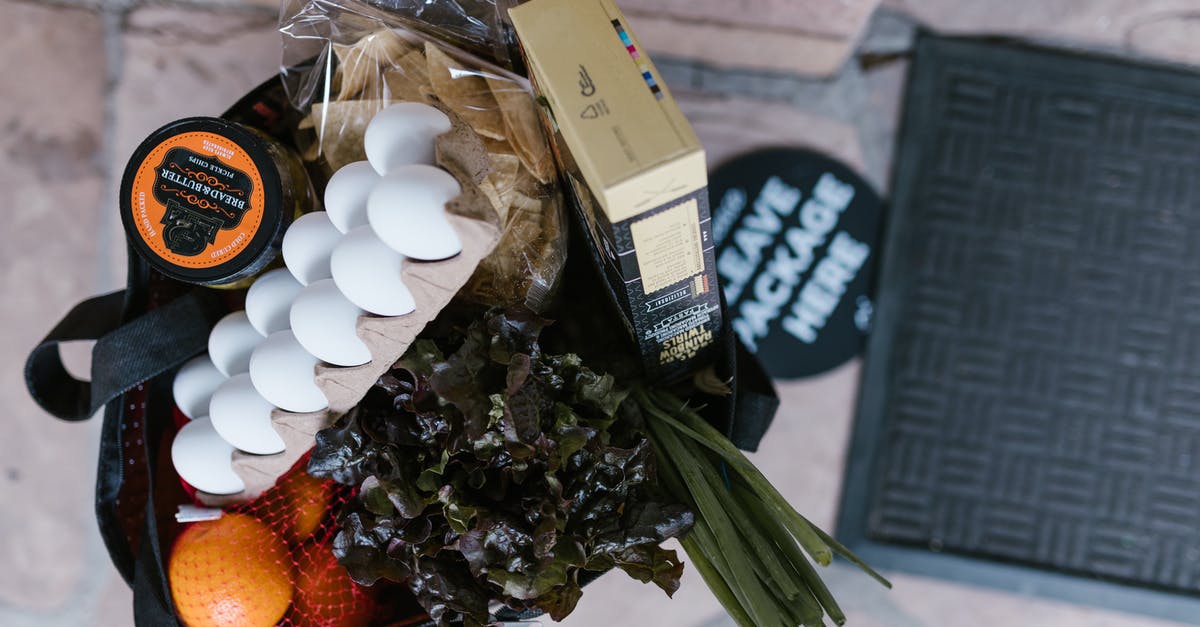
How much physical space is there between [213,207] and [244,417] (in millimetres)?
Result: 138

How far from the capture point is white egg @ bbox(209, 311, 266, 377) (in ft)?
1.79

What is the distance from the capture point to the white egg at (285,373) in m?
0.49

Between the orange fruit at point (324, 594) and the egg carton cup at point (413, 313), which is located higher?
the egg carton cup at point (413, 313)

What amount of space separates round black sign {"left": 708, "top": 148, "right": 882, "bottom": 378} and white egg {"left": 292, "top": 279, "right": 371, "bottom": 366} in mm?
511

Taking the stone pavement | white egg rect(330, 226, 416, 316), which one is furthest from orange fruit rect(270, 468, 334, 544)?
the stone pavement

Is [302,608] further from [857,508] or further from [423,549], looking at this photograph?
[857,508]

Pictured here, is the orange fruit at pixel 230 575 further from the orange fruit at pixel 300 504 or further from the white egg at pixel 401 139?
the white egg at pixel 401 139

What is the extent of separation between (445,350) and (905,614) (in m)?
0.70

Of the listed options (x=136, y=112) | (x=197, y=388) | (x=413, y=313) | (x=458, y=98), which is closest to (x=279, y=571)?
(x=197, y=388)

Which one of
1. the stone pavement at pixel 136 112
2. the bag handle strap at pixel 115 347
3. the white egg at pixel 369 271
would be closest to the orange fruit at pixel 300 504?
the bag handle strap at pixel 115 347

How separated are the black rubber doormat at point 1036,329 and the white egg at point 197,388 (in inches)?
Answer: 26.3

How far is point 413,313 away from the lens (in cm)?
45

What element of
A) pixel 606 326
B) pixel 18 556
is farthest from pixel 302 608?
pixel 18 556

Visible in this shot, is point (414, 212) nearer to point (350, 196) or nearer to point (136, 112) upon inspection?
point (350, 196)
